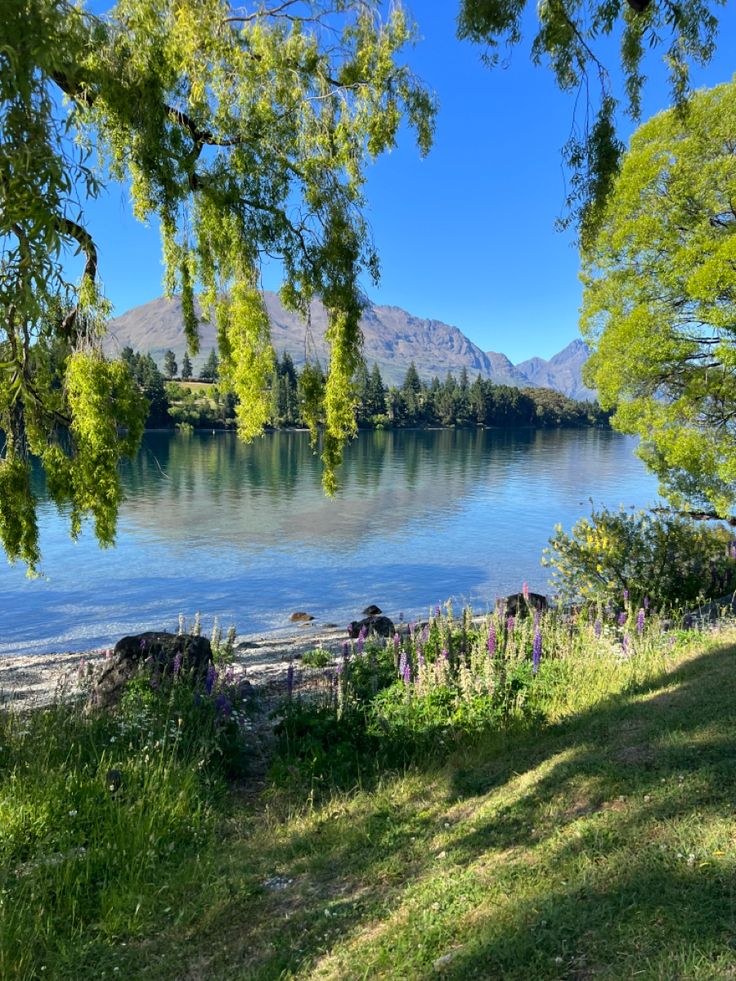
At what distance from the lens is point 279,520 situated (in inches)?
1417

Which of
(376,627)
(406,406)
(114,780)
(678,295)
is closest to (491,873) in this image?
(114,780)

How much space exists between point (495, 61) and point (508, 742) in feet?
21.2

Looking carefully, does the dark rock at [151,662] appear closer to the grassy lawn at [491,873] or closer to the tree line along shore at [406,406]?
the grassy lawn at [491,873]

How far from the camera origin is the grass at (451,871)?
2.82 metres

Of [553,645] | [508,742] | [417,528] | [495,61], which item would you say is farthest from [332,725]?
[417,528]

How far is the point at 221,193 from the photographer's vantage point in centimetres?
646

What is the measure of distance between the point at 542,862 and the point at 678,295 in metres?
15.4

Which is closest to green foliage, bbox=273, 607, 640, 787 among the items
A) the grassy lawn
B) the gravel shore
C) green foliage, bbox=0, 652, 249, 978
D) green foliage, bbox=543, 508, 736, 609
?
the grassy lawn

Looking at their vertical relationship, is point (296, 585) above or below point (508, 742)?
below

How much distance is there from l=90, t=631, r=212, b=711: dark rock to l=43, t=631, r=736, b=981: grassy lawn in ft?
6.77

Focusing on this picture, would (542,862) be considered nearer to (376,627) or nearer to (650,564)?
(376,627)

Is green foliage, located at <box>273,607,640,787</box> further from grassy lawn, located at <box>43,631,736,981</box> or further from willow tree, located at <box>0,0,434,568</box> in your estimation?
willow tree, located at <box>0,0,434,568</box>

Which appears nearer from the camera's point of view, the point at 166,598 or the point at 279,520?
the point at 166,598

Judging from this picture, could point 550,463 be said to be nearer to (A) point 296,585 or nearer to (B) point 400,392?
(A) point 296,585
